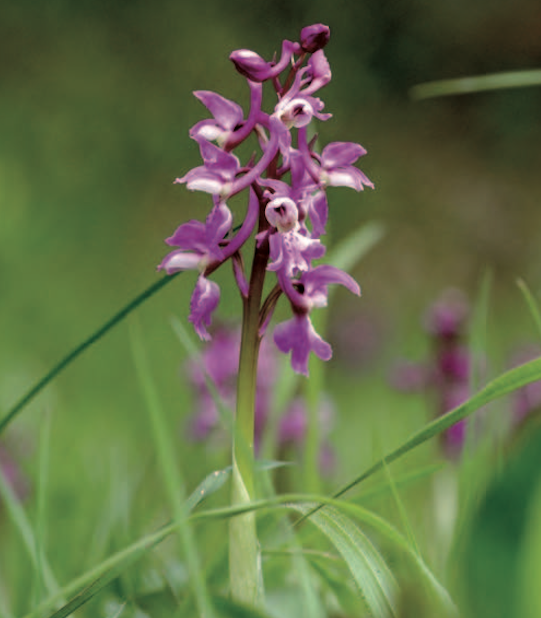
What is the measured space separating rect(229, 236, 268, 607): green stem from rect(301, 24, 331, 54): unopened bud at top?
0.12m

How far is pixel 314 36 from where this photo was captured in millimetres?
534

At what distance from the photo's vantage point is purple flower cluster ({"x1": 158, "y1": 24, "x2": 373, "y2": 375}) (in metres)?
0.52

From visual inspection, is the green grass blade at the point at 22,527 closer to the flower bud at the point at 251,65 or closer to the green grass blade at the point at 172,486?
the green grass blade at the point at 172,486

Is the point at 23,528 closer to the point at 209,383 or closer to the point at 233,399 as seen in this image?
the point at 209,383

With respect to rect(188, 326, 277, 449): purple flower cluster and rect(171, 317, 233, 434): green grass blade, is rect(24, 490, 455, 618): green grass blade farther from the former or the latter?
rect(188, 326, 277, 449): purple flower cluster

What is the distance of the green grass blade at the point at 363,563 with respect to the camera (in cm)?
43

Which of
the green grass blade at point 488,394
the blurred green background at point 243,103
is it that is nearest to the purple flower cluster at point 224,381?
the green grass blade at point 488,394

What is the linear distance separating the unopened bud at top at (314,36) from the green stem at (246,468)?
0.39 feet

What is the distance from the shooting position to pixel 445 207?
363cm

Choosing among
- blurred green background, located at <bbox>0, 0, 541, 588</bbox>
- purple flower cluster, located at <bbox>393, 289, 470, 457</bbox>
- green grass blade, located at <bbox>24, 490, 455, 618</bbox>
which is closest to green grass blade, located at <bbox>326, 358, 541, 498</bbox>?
green grass blade, located at <bbox>24, 490, 455, 618</bbox>

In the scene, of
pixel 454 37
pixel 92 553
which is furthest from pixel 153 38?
pixel 92 553

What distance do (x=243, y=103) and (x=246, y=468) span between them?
2.94m

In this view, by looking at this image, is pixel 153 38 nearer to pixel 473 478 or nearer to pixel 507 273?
pixel 507 273

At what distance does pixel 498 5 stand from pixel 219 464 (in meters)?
3.24
